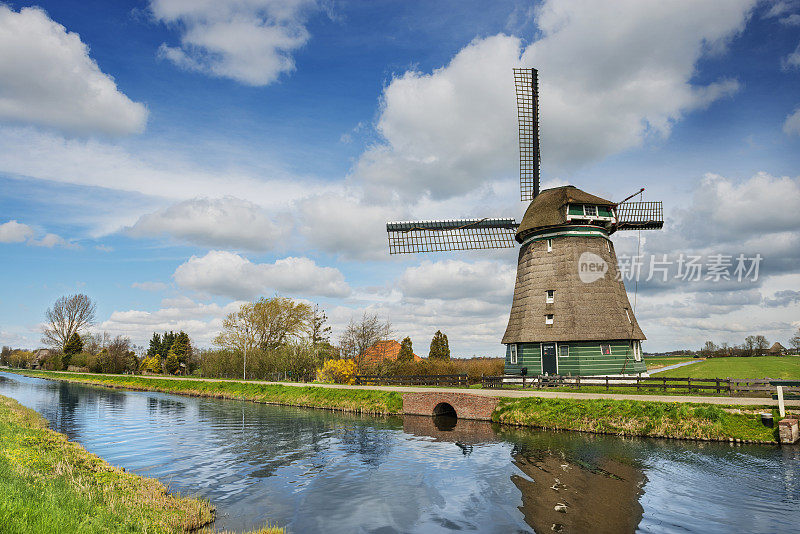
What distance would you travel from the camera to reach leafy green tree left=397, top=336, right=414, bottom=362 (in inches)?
2131

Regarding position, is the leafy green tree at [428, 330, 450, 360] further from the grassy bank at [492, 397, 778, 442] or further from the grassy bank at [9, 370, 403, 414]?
the grassy bank at [492, 397, 778, 442]

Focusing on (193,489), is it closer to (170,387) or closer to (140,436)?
(140,436)

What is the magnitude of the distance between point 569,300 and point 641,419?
1055 cm

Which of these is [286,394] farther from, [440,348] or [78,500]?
[78,500]

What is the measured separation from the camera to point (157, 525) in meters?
9.32

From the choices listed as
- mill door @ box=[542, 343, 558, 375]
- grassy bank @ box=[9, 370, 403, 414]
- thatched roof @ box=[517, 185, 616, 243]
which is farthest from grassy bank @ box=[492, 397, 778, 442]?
thatched roof @ box=[517, 185, 616, 243]

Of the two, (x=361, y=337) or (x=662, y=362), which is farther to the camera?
(x=662, y=362)

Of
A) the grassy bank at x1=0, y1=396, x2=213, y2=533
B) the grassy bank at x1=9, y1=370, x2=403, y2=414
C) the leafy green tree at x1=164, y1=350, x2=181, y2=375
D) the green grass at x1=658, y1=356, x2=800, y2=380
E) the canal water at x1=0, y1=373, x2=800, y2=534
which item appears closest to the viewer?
the grassy bank at x1=0, y1=396, x2=213, y2=533

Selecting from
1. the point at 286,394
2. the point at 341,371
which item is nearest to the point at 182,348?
the point at 341,371

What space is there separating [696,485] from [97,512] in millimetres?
14904

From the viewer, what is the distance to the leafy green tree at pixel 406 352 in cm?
5413

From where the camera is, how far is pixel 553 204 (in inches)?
1284

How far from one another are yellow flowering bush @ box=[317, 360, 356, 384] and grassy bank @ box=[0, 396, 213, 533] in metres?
34.3

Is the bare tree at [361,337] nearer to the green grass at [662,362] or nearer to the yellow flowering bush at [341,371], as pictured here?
the yellow flowering bush at [341,371]
